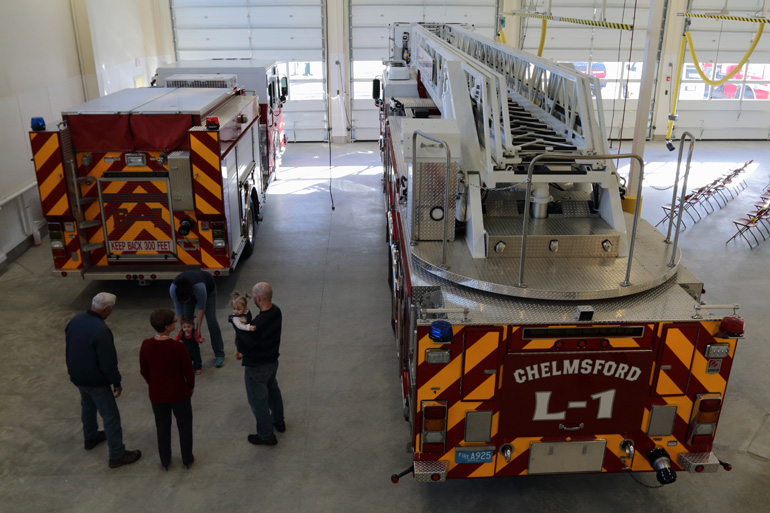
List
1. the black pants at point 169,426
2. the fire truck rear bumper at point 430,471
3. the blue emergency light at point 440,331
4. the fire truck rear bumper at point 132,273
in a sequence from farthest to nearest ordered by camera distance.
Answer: the fire truck rear bumper at point 132,273
the black pants at point 169,426
the fire truck rear bumper at point 430,471
the blue emergency light at point 440,331

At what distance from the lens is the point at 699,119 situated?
62.5 feet

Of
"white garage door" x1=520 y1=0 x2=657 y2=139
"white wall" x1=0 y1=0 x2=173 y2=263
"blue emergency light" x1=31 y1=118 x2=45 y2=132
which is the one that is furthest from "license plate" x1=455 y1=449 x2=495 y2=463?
"white garage door" x1=520 y1=0 x2=657 y2=139

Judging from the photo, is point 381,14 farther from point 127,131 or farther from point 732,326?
point 732,326

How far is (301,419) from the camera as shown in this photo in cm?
601

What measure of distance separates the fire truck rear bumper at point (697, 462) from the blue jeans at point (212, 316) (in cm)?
449

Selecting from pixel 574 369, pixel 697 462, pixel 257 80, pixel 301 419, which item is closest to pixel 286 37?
pixel 257 80

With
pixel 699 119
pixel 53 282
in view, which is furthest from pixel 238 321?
pixel 699 119

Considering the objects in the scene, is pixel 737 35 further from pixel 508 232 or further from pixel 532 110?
pixel 508 232

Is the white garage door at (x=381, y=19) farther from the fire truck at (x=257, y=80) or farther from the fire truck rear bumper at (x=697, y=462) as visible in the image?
the fire truck rear bumper at (x=697, y=462)

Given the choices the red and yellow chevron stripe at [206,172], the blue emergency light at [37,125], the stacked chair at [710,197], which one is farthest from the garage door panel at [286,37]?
the red and yellow chevron stripe at [206,172]

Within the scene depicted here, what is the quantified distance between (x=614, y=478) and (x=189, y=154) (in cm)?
558

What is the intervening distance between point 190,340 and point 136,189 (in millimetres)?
2253

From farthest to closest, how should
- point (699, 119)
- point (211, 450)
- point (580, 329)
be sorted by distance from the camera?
point (699, 119) → point (211, 450) → point (580, 329)

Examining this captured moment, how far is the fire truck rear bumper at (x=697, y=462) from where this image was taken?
452 cm
